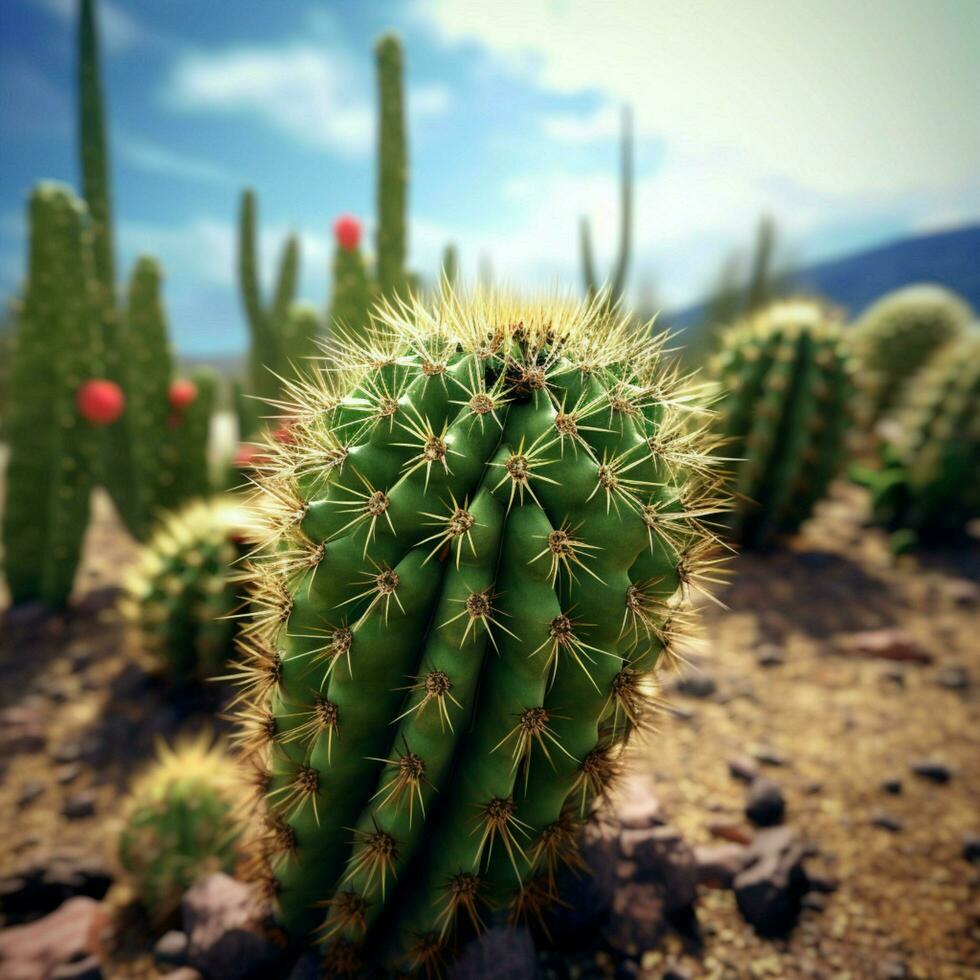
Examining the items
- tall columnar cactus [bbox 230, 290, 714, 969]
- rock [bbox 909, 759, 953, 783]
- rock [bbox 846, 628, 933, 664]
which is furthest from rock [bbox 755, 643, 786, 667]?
tall columnar cactus [bbox 230, 290, 714, 969]

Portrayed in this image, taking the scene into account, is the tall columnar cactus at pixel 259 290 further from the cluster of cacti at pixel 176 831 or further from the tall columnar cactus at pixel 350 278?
the cluster of cacti at pixel 176 831

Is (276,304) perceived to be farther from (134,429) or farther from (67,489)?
(67,489)

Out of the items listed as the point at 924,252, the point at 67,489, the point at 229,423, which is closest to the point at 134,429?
the point at 67,489

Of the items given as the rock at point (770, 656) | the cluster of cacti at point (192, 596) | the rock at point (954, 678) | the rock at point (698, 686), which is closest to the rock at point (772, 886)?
the rock at point (698, 686)

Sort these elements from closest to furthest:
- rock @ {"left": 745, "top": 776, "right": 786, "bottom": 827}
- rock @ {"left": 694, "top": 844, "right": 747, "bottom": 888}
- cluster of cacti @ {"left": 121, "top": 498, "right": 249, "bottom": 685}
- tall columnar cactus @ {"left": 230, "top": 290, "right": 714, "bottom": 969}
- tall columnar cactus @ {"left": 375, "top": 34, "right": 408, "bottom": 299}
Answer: tall columnar cactus @ {"left": 230, "top": 290, "right": 714, "bottom": 969} → rock @ {"left": 694, "top": 844, "right": 747, "bottom": 888} → rock @ {"left": 745, "top": 776, "right": 786, "bottom": 827} → cluster of cacti @ {"left": 121, "top": 498, "right": 249, "bottom": 685} → tall columnar cactus @ {"left": 375, "top": 34, "right": 408, "bottom": 299}

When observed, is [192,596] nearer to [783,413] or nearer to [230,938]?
[230,938]

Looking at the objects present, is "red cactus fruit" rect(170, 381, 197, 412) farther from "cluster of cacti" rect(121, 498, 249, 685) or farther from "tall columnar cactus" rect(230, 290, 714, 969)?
"tall columnar cactus" rect(230, 290, 714, 969)
